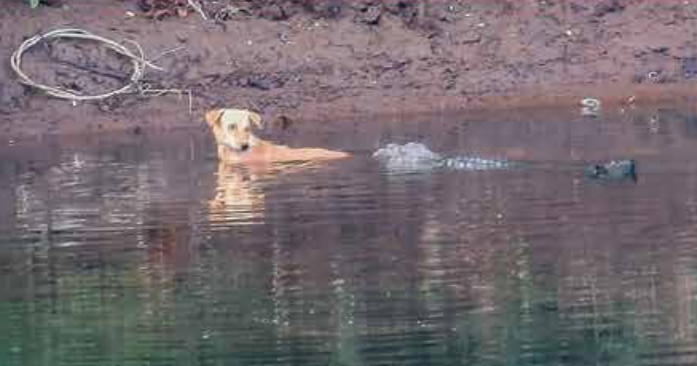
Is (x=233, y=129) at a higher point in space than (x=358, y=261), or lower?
higher

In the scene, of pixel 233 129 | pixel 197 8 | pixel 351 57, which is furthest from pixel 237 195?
pixel 197 8

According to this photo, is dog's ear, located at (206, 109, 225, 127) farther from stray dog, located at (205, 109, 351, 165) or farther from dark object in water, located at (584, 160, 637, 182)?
dark object in water, located at (584, 160, 637, 182)

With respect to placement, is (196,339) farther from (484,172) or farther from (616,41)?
(616,41)

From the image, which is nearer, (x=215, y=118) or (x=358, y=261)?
(x=358, y=261)

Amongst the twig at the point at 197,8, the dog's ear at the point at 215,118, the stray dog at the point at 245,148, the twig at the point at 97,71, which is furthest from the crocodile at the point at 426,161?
the twig at the point at 197,8

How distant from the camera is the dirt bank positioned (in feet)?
68.8

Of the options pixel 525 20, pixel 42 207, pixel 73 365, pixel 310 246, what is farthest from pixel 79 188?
pixel 525 20

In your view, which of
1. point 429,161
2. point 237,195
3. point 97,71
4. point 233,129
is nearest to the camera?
point 237,195

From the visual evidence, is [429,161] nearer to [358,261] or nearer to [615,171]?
[615,171]

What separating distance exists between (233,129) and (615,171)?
12.6 feet

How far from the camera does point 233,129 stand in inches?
675

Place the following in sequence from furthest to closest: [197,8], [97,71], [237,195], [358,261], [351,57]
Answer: [197,8]
[351,57]
[97,71]
[237,195]
[358,261]

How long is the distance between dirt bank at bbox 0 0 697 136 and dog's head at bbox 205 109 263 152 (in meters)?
3.09

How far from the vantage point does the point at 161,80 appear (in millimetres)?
21328
